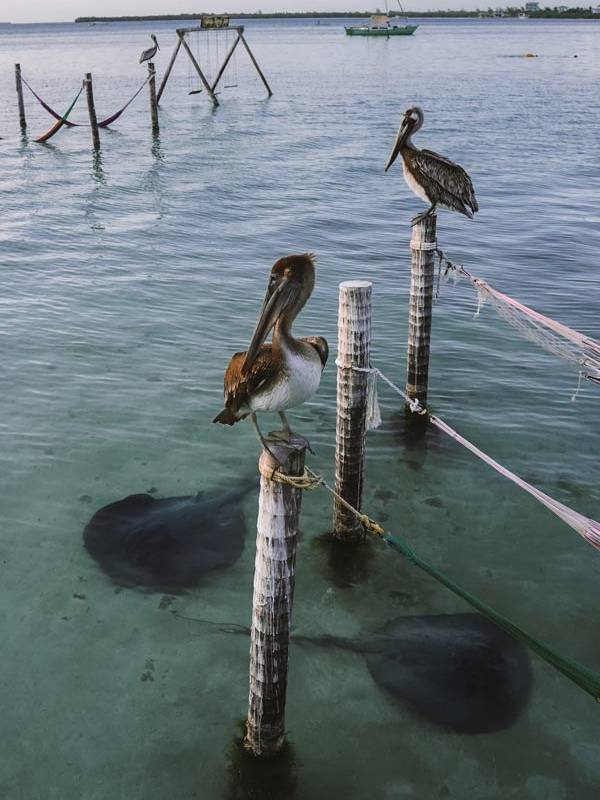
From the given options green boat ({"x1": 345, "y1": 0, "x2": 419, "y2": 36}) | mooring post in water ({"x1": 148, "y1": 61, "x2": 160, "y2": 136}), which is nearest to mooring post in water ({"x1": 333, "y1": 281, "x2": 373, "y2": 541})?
mooring post in water ({"x1": 148, "y1": 61, "x2": 160, "y2": 136})

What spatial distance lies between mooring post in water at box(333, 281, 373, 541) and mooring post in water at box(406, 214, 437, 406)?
7.54ft

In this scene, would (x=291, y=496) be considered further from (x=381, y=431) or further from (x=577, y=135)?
(x=577, y=135)

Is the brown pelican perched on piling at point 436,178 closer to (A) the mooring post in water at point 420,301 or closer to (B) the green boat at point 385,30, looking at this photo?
(A) the mooring post in water at point 420,301

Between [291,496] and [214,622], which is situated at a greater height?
[291,496]

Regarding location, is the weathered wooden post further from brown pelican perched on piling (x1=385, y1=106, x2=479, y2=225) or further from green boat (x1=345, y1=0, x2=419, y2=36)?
green boat (x1=345, y1=0, x2=419, y2=36)

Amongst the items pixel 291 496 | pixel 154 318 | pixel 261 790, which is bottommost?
pixel 261 790

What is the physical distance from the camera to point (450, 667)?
6.60 metres

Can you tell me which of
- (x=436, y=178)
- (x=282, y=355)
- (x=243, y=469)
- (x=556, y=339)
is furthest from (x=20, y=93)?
(x=282, y=355)

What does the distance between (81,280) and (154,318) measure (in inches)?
116

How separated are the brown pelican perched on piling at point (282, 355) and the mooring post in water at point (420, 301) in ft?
13.8

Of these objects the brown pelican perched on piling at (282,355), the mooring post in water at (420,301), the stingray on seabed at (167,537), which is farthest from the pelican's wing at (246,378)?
the mooring post in water at (420,301)

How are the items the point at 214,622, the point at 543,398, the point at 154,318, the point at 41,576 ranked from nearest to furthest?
1. the point at 214,622
2. the point at 41,576
3. the point at 543,398
4. the point at 154,318

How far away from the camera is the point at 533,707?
6.30m

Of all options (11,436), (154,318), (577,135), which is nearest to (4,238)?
(154,318)
